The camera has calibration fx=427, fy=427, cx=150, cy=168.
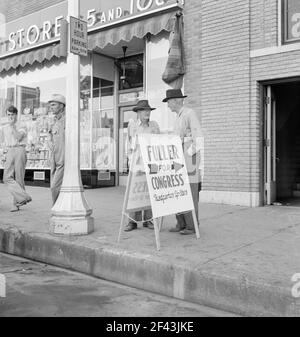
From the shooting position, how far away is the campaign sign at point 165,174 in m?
5.09

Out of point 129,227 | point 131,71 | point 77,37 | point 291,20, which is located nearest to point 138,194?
point 129,227

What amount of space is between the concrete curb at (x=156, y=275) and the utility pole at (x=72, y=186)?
243 mm

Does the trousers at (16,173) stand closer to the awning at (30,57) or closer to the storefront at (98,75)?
the storefront at (98,75)

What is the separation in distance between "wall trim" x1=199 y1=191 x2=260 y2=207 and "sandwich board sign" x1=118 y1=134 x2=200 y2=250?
10.1ft

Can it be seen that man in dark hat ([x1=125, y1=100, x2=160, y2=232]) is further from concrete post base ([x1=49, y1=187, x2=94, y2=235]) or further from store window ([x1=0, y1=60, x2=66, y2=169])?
store window ([x1=0, y1=60, x2=66, y2=169])

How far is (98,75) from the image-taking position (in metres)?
12.0

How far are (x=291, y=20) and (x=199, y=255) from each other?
5470mm

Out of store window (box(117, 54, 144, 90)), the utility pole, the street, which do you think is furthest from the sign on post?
store window (box(117, 54, 144, 90))

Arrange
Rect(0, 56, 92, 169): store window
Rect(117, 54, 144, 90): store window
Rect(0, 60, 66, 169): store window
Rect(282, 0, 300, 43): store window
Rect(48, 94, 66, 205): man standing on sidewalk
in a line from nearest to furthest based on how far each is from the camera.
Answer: Rect(48, 94, 66, 205): man standing on sidewalk → Rect(282, 0, 300, 43): store window → Rect(117, 54, 144, 90): store window → Rect(0, 56, 92, 169): store window → Rect(0, 60, 66, 169): store window

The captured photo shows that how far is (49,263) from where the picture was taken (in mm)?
5531

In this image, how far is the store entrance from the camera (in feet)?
28.2

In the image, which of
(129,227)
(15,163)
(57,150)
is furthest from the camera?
(15,163)

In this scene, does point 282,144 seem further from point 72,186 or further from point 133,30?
point 72,186

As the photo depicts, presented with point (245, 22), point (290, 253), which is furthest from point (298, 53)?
point (290, 253)
